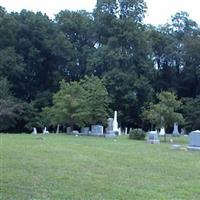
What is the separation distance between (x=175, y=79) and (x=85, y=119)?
2354 cm

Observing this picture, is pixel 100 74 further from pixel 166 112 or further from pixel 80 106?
pixel 166 112

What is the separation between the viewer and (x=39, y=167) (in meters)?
10.5

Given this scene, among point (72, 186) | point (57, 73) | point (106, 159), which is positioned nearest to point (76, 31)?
point (57, 73)

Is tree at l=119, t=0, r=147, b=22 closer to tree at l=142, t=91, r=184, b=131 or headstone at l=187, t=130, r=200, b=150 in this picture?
tree at l=142, t=91, r=184, b=131

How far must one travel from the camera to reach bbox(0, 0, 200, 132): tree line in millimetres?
46469

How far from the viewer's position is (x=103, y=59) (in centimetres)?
4784

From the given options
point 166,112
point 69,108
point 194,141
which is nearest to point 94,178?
point 194,141

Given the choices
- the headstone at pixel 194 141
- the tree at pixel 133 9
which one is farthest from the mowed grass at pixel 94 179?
the tree at pixel 133 9

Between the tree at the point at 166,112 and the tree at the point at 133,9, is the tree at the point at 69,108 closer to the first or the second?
the tree at the point at 166,112

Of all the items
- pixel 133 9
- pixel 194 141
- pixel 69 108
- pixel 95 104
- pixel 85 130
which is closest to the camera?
pixel 194 141

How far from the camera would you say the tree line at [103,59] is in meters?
46.5

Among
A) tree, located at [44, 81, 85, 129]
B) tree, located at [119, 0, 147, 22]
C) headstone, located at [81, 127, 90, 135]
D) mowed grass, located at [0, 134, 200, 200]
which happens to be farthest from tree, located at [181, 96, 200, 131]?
mowed grass, located at [0, 134, 200, 200]

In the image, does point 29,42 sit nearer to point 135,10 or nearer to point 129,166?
point 135,10

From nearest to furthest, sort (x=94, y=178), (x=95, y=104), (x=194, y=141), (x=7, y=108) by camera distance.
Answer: (x=94, y=178)
(x=194, y=141)
(x=95, y=104)
(x=7, y=108)
